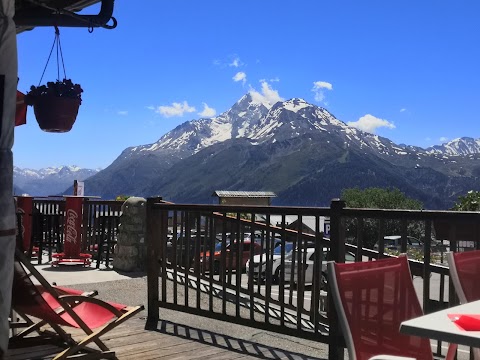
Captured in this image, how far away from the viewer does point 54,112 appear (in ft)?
14.6

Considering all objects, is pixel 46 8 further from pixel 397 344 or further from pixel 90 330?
pixel 397 344

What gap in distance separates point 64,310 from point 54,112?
1815 mm

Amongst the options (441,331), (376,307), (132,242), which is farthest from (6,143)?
(132,242)

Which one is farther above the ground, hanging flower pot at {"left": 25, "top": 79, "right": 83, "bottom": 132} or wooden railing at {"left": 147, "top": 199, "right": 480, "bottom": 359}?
hanging flower pot at {"left": 25, "top": 79, "right": 83, "bottom": 132}

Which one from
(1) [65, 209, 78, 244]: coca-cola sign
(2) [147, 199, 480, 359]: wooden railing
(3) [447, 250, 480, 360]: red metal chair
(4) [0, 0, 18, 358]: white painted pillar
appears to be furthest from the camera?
(1) [65, 209, 78, 244]: coca-cola sign

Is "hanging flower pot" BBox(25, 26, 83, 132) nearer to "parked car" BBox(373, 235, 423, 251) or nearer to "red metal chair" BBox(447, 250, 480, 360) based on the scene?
"parked car" BBox(373, 235, 423, 251)

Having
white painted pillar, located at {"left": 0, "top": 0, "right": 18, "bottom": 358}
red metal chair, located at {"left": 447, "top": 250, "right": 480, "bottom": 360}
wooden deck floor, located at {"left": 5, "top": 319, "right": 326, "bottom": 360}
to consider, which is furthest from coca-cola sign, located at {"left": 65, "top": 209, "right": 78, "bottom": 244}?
red metal chair, located at {"left": 447, "top": 250, "right": 480, "bottom": 360}

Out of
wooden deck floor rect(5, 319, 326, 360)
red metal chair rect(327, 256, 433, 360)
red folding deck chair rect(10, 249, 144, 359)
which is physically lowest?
wooden deck floor rect(5, 319, 326, 360)

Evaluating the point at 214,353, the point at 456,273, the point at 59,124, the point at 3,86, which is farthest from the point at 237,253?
the point at 3,86

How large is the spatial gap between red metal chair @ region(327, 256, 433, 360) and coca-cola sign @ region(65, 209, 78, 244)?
7.12 metres

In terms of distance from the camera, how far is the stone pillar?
26.2 ft

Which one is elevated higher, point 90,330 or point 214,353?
point 90,330

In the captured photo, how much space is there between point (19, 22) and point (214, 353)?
3173 mm

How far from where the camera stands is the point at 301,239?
14.3 feet
